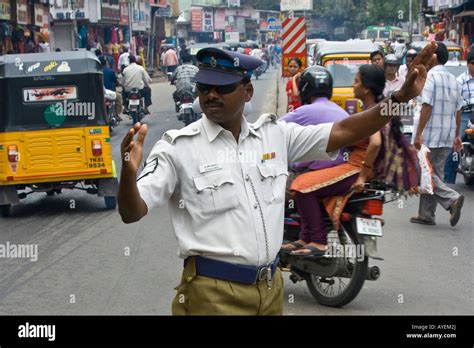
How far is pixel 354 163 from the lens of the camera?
7219 millimetres

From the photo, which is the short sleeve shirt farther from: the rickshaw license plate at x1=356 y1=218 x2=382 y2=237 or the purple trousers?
the rickshaw license plate at x1=356 y1=218 x2=382 y2=237

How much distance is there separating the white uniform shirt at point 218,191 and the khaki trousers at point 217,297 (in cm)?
11

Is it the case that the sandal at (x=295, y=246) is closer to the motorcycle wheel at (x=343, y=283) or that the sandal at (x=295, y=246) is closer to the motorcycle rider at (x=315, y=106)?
the motorcycle rider at (x=315, y=106)

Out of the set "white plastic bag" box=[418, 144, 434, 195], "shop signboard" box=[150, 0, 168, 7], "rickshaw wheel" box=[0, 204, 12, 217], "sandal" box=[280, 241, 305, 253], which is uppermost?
"shop signboard" box=[150, 0, 168, 7]

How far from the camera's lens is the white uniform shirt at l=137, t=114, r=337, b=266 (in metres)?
3.80

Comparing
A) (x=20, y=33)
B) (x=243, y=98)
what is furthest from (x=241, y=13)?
(x=243, y=98)

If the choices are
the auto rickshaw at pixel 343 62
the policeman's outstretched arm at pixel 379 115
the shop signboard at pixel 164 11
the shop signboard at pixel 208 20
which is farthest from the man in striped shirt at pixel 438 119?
the shop signboard at pixel 208 20

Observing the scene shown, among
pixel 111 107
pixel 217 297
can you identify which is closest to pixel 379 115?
pixel 217 297

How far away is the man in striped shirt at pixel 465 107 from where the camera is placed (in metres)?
12.5

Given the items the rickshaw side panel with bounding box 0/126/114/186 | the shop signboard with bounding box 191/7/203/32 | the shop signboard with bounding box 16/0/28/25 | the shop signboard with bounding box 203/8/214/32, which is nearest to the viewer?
the rickshaw side panel with bounding box 0/126/114/186

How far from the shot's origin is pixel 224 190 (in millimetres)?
3809

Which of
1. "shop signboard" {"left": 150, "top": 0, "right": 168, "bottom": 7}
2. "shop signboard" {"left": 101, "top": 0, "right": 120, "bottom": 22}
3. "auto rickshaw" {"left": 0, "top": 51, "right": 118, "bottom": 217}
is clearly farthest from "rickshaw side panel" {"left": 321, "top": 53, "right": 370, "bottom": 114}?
"shop signboard" {"left": 150, "top": 0, "right": 168, "bottom": 7}

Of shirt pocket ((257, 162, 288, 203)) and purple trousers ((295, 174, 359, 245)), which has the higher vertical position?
shirt pocket ((257, 162, 288, 203))

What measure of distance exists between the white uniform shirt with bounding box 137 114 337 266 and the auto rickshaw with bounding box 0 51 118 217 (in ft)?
27.5
